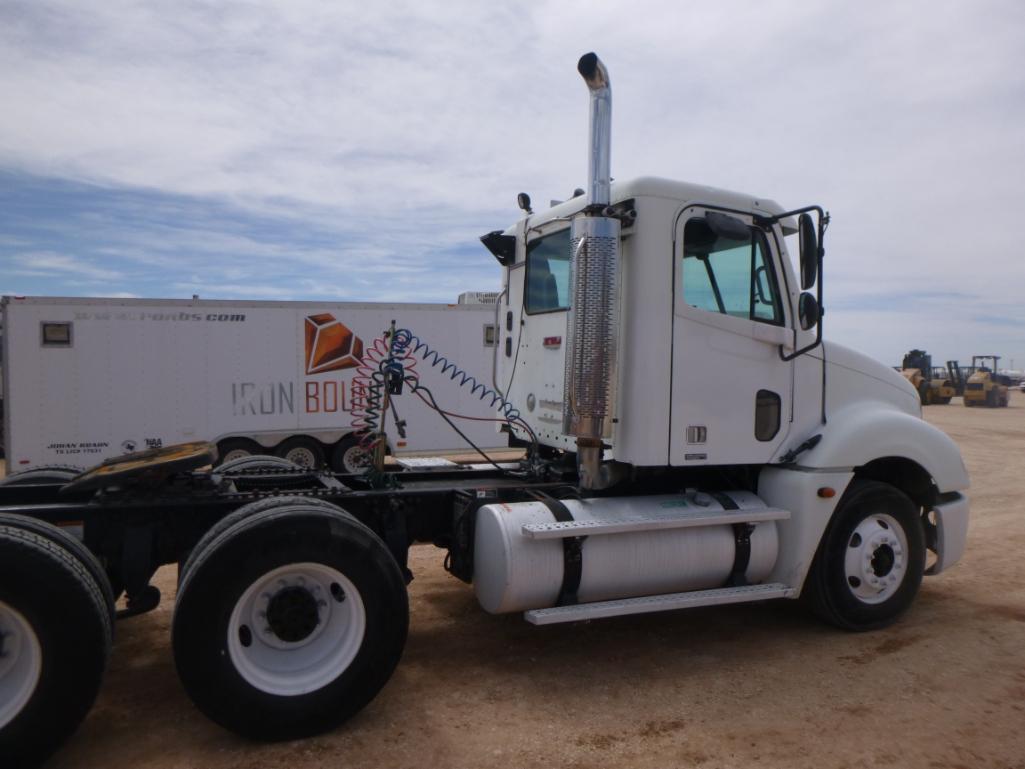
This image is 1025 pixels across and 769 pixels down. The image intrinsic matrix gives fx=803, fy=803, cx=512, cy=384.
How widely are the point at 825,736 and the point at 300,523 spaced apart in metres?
2.97

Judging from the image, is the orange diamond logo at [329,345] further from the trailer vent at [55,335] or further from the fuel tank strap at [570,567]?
the fuel tank strap at [570,567]

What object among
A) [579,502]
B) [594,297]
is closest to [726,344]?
[594,297]

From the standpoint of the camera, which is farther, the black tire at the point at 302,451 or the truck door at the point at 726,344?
the black tire at the point at 302,451

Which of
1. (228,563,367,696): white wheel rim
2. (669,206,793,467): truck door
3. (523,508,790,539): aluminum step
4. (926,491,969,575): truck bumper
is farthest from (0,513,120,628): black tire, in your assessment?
(926,491,969,575): truck bumper

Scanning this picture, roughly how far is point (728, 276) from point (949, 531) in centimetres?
276

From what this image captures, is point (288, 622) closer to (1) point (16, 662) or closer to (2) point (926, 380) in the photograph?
(1) point (16, 662)

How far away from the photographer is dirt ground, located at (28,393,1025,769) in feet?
13.1

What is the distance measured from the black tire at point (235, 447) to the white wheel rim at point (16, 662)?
31.6ft

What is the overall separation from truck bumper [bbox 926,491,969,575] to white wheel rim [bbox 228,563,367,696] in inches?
180

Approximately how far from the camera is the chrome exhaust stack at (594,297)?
5020 mm

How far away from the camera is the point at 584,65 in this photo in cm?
518

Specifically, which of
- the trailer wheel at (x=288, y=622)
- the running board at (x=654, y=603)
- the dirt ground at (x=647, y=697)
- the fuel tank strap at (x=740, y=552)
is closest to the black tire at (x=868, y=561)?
the dirt ground at (x=647, y=697)

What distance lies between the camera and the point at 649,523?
16.6ft

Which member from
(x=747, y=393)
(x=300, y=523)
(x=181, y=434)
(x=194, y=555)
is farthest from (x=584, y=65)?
(x=181, y=434)
